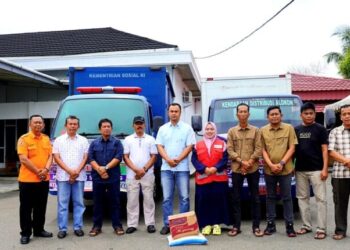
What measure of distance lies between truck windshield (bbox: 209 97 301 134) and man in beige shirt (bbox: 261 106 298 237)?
169 cm

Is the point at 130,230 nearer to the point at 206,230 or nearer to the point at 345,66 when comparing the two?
the point at 206,230

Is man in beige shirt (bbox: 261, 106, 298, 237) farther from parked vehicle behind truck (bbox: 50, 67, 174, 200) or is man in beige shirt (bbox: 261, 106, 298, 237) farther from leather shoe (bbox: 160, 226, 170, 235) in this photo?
parked vehicle behind truck (bbox: 50, 67, 174, 200)

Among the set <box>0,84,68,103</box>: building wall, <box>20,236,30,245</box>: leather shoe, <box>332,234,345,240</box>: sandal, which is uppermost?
<box>0,84,68,103</box>: building wall

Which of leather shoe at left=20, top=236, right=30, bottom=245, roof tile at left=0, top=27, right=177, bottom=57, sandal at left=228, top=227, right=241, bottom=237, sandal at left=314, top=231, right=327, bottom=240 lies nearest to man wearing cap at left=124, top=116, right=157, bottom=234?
sandal at left=228, top=227, right=241, bottom=237

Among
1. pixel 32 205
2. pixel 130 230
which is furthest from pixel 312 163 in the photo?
pixel 32 205

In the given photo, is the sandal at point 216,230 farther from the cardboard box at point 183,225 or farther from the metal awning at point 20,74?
the metal awning at point 20,74

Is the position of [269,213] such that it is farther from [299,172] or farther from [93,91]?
[93,91]

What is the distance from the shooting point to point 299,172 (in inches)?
270

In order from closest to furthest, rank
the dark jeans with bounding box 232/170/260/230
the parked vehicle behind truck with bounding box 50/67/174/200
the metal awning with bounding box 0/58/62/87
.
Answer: the dark jeans with bounding box 232/170/260/230 < the parked vehicle behind truck with bounding box 50/67/174/200 < the metal awning with bounding box 0/58/62/87

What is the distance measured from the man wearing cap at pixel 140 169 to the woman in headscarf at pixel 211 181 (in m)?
0.76

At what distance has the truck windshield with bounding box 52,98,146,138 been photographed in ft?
26.8

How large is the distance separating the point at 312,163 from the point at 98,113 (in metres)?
3.92

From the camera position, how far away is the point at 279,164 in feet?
21.9

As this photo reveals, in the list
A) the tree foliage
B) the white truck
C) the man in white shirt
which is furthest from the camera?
the tree foliage
